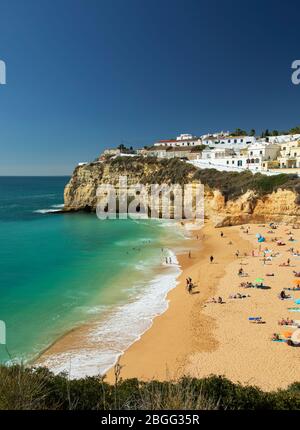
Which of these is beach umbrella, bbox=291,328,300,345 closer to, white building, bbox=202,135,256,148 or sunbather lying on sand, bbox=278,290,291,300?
sunbather lying on sand, bbox=278,290,291,300

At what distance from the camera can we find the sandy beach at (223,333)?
1073cm

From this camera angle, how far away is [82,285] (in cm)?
2044

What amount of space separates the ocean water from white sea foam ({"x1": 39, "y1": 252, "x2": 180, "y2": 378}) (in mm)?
44

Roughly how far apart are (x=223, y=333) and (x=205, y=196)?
30.6 metres

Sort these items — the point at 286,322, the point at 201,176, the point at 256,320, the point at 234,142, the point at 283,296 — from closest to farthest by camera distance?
the point at 286,322 → the point at 256,320 → the point at 283,296 → the point at 201,176 → the point at 234,142

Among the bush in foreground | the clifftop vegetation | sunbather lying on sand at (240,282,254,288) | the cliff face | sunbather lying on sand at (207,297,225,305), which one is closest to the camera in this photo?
the bush in foreground

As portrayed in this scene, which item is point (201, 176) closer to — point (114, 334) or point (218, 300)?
point (218, 300)

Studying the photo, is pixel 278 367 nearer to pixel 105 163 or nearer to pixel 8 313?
pixel 8 313

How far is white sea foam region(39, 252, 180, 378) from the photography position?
37.9ft

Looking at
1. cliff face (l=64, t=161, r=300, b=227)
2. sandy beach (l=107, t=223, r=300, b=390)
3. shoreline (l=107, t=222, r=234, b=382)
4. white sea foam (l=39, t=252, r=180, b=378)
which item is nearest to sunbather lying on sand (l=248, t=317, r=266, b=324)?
sandy beach (l=107, t=223, r=300, b=390)

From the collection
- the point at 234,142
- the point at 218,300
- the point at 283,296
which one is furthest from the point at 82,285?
the point at 234,142

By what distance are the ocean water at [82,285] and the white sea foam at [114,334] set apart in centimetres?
4

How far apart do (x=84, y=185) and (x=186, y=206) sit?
21995 mm
